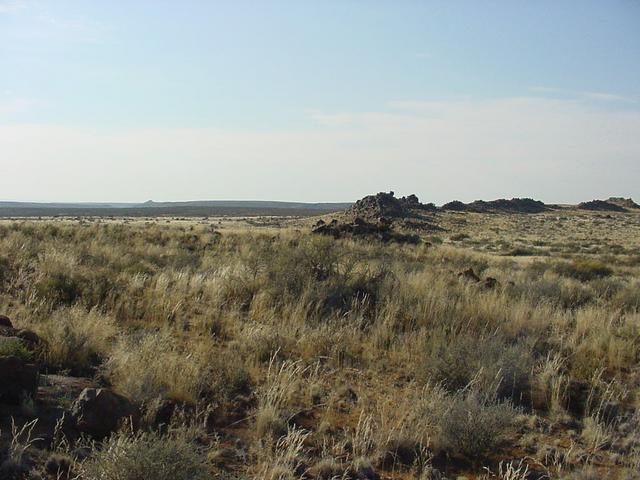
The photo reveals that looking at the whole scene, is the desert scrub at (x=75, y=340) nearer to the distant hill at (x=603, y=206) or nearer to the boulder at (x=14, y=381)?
the boulder at (x=14, y=381)

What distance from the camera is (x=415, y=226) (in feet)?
152

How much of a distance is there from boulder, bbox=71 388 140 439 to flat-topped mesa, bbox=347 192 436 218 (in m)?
44.6

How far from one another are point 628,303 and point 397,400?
27.4 ft

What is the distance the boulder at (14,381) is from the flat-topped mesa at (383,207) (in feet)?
146

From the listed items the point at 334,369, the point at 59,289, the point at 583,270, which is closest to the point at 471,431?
the point at 334,369

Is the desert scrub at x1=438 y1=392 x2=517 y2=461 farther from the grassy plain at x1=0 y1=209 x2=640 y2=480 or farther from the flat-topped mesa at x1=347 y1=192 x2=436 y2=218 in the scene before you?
the flat-topped mesa at x1=347 y1=192 x2=436 y2=218

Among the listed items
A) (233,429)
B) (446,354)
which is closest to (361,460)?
(233,429)

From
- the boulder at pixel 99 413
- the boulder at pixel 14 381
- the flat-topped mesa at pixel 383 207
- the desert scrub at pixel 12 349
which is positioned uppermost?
the flat-topped mesa at pixel 383 207

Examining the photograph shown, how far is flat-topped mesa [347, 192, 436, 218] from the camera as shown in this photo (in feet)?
170

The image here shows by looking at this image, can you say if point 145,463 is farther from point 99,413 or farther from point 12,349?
point 12,349

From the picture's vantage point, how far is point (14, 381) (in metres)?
4.37

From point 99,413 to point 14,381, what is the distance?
86cm

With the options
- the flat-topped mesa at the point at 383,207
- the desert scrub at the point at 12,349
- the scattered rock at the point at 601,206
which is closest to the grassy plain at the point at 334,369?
the desert scrub at the point at 12,349

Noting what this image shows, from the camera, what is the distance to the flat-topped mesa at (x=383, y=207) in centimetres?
5178
